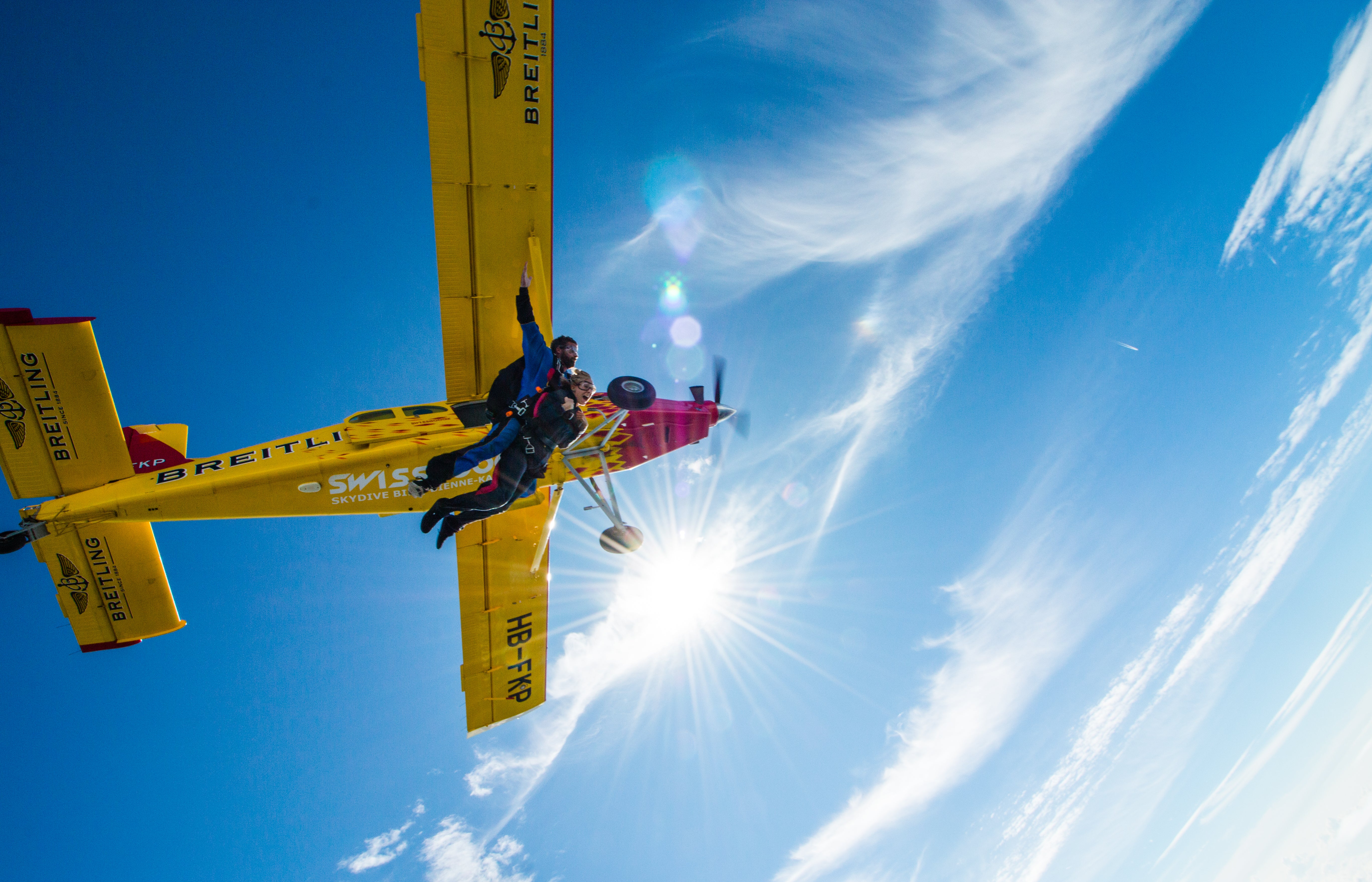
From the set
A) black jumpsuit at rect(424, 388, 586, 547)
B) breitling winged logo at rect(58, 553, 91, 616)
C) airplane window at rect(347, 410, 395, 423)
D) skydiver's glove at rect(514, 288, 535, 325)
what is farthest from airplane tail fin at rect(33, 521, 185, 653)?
skydiver's glove at rect(514, 288, 535, 325)

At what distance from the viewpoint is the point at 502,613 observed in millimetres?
10484

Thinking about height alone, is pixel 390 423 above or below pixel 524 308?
above

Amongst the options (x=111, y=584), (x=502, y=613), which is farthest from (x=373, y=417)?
(x=502, y=613)

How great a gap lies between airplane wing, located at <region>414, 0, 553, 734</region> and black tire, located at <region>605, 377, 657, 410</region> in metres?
1.70

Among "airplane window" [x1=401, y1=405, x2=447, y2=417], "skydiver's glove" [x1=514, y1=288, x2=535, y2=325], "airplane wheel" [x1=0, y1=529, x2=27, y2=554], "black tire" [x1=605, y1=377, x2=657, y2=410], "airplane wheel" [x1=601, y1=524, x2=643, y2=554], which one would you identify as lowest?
"airplane wheel" [x1=601, y1=524, x2=643, y2=554]

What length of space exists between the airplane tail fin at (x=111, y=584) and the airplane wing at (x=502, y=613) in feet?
12.8

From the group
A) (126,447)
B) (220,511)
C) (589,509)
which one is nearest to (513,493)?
(589,509)

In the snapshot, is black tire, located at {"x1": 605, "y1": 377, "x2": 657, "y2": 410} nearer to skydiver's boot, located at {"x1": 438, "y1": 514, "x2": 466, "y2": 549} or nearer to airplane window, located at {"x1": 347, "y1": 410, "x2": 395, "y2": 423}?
skydiver's boot, located at {"x1": 438, "y1": 514, "x2": 466, "y2": 549}

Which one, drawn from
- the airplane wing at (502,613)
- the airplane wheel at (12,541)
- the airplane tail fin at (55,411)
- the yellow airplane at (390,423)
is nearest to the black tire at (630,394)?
the yellow airplane at (390,423)

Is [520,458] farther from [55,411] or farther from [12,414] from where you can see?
[12,414]

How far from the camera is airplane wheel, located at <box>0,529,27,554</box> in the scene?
6125mm

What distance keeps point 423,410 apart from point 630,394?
11.3ft

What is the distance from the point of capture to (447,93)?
634 centimetres

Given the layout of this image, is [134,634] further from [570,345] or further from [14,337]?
[570,345]
